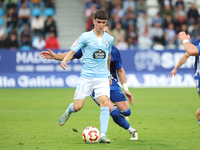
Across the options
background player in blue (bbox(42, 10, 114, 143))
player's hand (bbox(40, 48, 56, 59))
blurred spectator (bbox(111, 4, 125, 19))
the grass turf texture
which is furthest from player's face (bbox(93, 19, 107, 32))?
blurred spectator (bbox(111, 4, 125, 19))

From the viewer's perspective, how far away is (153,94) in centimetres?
1494

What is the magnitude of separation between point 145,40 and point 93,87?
44.1ft

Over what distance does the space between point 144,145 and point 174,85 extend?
11.1 metres

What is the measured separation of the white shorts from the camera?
21.8ft

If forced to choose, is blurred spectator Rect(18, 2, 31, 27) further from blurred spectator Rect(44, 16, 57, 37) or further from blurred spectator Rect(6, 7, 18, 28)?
blurred spectator Rect(44, 16, 57, 37)

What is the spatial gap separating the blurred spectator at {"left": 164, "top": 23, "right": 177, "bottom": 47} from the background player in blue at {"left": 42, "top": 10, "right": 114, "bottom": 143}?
44.0 ft

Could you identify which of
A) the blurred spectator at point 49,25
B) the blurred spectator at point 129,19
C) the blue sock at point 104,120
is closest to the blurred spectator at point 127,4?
the blurred spectator at point 129,19

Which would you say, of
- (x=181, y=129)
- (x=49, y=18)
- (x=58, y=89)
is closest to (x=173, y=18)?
(x=49, y=18)

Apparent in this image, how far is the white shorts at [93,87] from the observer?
6.66 m

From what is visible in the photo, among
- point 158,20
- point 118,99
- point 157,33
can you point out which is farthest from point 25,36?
point 118,99

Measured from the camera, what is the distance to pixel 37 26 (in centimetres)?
2002

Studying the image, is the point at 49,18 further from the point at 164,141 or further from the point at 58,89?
the point at 164,141

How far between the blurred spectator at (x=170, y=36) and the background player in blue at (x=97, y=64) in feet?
44.0

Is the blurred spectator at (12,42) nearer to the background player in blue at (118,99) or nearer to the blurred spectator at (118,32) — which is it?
the blurred spectator at (118,32)
